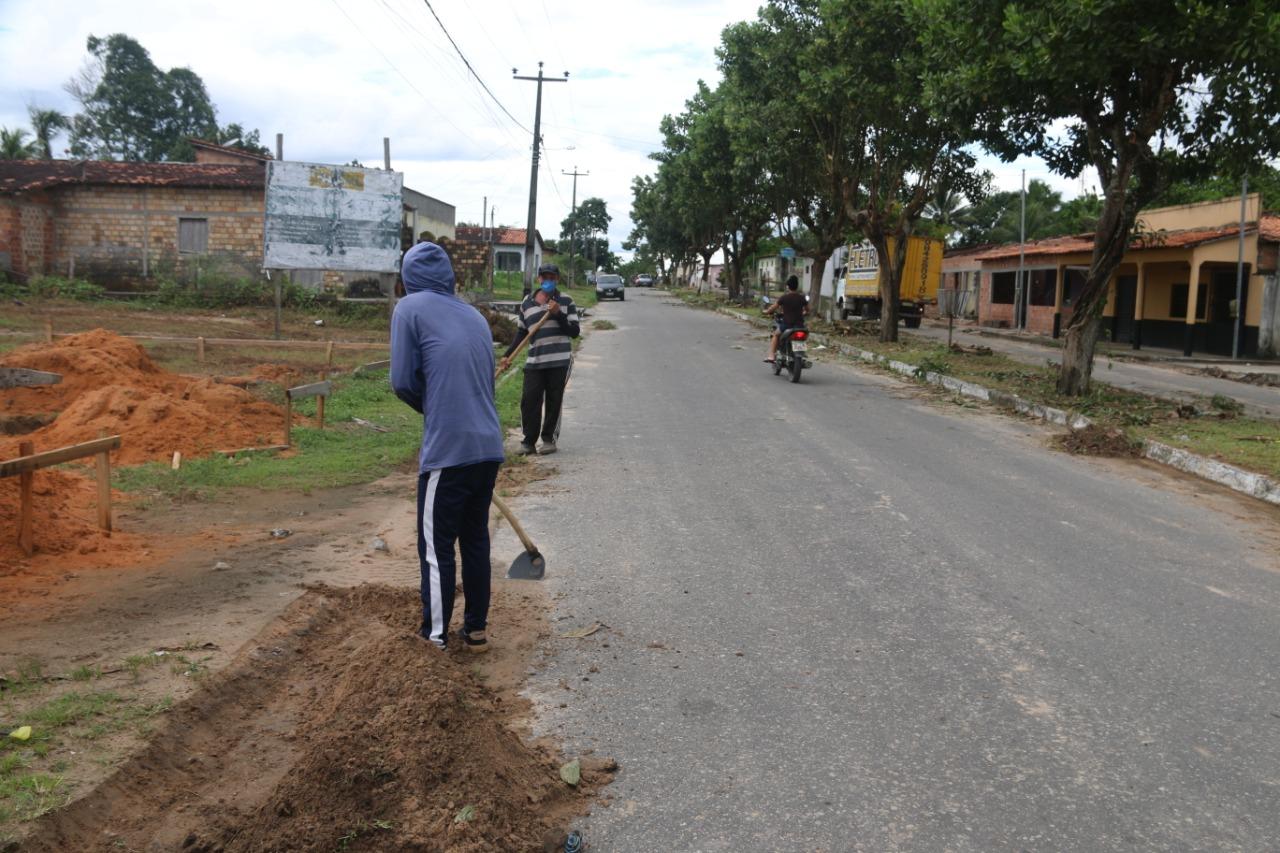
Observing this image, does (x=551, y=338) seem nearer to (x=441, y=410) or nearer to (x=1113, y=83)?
(x=441, y=410)

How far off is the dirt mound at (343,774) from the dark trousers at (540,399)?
553cm

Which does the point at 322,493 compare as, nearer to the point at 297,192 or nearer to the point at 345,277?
the point at 297,192

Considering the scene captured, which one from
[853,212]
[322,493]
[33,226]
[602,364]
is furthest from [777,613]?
[33,226]

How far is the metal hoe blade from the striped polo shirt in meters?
4.20

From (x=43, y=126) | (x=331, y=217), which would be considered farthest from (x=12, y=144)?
(x=331, y=217)

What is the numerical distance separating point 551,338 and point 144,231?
25463 mm

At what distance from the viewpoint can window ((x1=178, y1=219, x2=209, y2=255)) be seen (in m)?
30.6

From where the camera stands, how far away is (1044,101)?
14.3 m

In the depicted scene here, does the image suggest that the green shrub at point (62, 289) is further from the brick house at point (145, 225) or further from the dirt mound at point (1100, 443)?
the dirt mound at point (1100, 443)

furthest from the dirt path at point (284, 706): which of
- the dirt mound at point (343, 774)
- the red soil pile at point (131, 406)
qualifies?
the red soil pile at point (131, 406)

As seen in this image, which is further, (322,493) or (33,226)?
(33,226)

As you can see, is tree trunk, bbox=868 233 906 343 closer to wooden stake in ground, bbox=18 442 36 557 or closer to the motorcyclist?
the motorcyclist

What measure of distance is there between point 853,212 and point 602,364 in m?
9.41

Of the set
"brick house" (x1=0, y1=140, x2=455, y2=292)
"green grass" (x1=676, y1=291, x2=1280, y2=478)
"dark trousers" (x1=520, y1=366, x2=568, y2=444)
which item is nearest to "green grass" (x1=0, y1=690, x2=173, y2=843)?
"dark trousers" (x1=520, y1=366, x2=568, y2=444)
